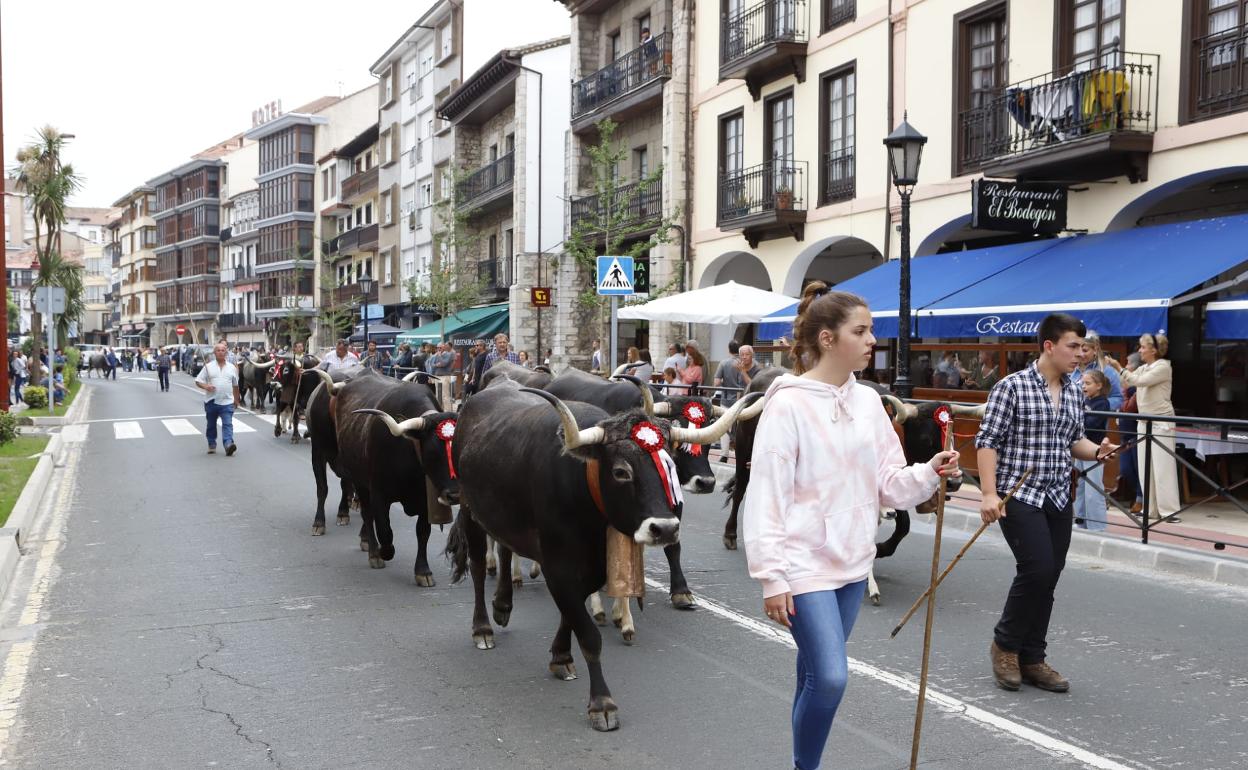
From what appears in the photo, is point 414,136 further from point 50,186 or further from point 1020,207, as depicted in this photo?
Result: point 1020,207

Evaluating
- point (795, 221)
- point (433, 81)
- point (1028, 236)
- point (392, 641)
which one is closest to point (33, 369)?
point (433, 81)

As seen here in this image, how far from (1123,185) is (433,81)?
37730 mm

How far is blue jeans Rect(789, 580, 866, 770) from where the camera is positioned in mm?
3615

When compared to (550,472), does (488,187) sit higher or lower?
higher

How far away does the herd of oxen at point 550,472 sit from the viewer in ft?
16.2

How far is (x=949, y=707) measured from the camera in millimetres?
5383

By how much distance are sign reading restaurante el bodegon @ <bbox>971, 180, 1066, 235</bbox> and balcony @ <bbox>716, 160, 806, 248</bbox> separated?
21.7ft

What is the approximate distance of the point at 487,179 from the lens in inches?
1537

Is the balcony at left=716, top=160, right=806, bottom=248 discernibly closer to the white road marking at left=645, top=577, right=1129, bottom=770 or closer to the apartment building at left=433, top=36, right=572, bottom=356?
the apartment building at left=433, top=36, right=572, bottom=356

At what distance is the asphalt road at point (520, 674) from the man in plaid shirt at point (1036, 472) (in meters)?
0.28

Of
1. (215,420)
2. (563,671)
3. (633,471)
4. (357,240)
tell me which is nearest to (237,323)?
(357,240)

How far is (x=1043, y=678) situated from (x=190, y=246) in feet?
319

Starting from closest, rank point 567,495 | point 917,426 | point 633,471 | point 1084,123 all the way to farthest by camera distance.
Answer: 1. point 633,471
2. point 567,495
3. point 917,426
4. point 1084,123

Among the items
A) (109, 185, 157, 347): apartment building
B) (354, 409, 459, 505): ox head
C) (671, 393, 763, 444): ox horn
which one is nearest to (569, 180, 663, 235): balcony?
(354, 409, 459, 505): ox head
